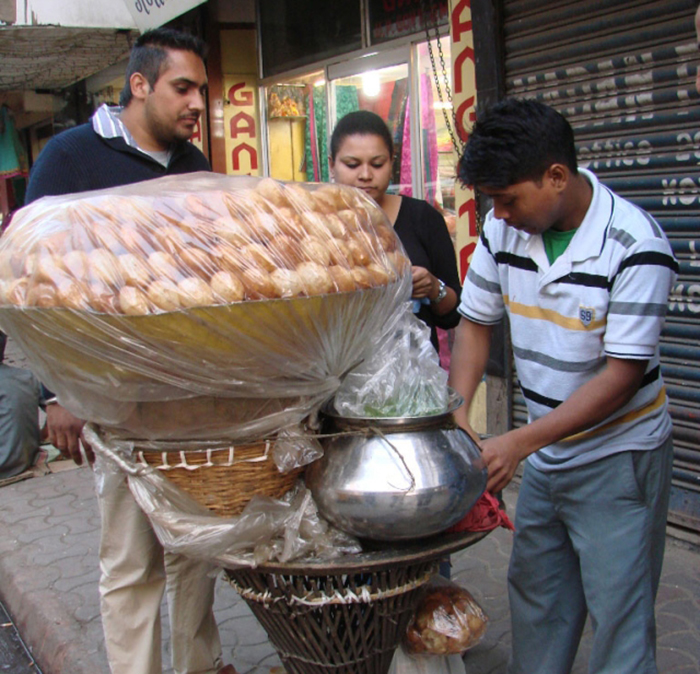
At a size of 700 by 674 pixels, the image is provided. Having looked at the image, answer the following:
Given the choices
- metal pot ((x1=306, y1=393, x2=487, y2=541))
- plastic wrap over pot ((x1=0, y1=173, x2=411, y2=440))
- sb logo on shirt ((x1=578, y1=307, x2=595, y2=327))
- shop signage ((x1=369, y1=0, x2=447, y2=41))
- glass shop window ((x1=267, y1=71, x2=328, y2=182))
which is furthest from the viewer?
glass shop window ((x1=267, y1=71, x2=328, y2=182))

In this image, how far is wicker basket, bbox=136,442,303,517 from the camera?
167 cm

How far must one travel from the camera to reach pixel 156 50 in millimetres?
2592

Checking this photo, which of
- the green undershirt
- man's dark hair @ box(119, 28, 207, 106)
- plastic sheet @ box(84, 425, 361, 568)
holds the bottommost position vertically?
plastic sheet @ box(84, 425, 361, 568)

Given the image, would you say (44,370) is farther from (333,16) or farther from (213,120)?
(213,120)

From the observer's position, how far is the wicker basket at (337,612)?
1.66 m

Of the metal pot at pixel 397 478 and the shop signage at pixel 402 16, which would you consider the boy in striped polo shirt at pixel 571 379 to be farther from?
the shop signage at pixel 402 16

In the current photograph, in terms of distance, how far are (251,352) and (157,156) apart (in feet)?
4.51

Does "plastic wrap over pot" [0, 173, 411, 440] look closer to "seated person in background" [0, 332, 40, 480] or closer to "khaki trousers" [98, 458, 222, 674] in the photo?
"khaki trousers" [98, 458, 222, 674]

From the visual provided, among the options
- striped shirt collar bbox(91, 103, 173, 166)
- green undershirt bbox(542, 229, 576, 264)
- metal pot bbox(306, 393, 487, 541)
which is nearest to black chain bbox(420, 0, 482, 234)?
striped shirt collar bbox(91, 103, 173, 166)

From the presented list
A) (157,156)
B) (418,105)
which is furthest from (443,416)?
(418,105)

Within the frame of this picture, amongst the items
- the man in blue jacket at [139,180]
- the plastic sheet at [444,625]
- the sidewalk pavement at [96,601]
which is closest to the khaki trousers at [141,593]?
the man in blue jacket at [139,180]

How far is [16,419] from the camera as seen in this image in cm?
540

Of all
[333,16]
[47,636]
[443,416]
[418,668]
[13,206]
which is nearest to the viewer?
[443,416]

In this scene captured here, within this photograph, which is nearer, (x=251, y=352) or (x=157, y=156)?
(x=251, y=352)
